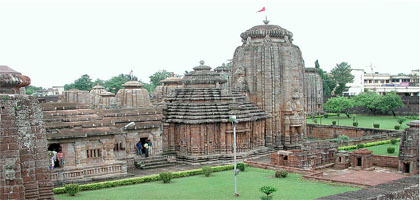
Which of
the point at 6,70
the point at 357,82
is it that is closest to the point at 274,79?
the point at 6,70

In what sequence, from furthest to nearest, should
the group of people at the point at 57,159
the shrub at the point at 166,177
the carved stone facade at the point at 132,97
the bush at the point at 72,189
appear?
the carved stone facade at the point at 132,97
the group of people at the point at 57,159
the shrub at the point at 166,177
the bush at the point at 72,189

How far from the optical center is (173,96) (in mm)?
30656

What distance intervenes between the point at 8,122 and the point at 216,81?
18.5m

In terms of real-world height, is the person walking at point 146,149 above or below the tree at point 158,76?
below

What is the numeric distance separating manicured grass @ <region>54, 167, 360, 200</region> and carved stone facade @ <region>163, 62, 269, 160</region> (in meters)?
5.62

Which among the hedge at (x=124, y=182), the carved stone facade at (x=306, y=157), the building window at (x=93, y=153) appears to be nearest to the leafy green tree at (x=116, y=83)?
the building window at (x=93, y=153)

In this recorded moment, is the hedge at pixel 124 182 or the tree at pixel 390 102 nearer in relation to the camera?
the hedge at pixel 124 182

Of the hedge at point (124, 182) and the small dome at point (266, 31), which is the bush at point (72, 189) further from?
the small dome at point (266, 31)

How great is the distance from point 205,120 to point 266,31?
31.4 feet

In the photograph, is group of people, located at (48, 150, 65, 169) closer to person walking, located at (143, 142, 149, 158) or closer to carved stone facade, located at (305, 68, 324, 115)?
person walking, located at (143, 142, 149, 158)

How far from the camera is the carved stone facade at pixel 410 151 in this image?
22406 mm

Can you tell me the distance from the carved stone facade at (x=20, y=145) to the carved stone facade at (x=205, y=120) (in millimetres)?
14542

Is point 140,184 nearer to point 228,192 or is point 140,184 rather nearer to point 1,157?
point 228,192

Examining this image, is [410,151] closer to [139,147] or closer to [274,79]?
[274,79]
